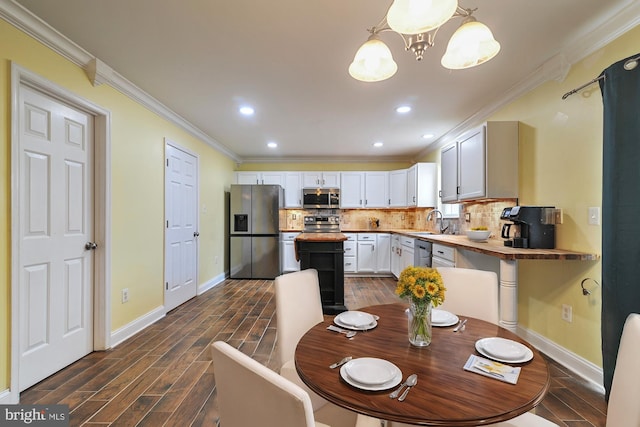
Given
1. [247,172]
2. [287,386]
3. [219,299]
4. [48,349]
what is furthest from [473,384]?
[247,172]

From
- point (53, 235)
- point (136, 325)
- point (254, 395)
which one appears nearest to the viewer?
point (254, 395)

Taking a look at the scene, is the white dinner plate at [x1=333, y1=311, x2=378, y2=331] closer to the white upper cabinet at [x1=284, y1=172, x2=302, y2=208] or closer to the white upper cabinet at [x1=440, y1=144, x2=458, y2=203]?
the white upper cabinet at [x1=440, y1=144, x2=458, y2=203]

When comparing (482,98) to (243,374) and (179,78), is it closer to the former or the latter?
(179,78)

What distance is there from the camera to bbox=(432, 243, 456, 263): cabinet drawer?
307 cm

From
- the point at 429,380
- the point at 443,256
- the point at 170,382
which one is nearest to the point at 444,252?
the point at 443,256

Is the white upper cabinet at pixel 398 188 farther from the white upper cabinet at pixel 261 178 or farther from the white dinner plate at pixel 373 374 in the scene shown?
the white dinner plate at pixel 373 374

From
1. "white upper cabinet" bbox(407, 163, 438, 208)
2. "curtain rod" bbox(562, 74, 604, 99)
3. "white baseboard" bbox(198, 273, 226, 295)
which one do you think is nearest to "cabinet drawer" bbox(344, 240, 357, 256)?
"white upper cabinet" bbox(407, 163, 438, 208)

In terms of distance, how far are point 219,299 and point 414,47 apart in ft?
12.8

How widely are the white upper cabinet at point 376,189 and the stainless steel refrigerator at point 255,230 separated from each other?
1.86 m

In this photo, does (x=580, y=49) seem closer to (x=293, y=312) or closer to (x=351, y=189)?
(x=293, y=312)

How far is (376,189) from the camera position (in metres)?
5.86

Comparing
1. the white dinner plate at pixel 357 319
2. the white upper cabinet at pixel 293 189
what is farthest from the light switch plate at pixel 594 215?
the white upper cabinet at pixel 293 189

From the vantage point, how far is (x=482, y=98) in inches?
121

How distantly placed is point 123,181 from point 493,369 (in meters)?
3.16
